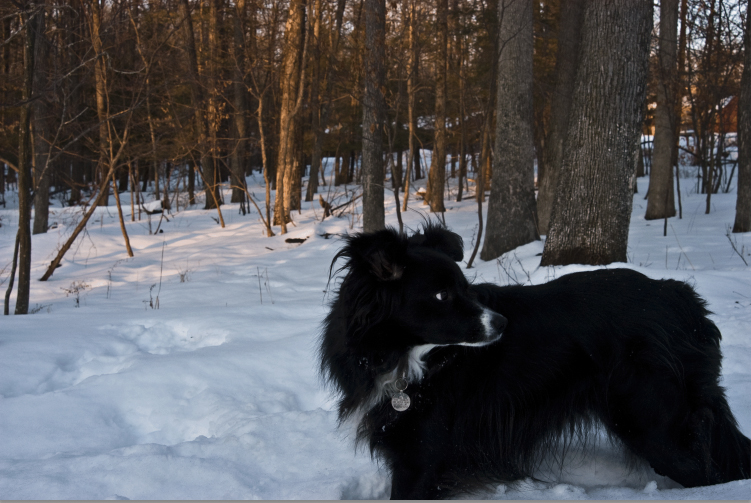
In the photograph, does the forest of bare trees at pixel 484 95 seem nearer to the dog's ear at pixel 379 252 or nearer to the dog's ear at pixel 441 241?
the dog's ear at pixel 441 241

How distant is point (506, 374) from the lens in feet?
8.58

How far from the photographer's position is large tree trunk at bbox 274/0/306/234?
1512 cm

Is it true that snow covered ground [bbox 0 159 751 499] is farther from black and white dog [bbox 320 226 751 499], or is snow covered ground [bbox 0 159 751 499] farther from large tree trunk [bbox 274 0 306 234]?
large tree trunk [bbox 274 0 306 234]

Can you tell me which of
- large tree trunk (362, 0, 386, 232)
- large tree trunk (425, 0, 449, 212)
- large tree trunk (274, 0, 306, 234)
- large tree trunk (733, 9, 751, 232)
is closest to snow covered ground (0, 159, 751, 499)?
large tree trunk (362, 0, 386, 232)

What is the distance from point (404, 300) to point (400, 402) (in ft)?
1.67

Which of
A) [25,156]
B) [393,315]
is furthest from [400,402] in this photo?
[25,156]

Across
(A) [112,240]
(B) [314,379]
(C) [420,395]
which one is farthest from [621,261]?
(A) [112,240]

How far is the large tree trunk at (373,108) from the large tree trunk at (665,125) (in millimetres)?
7847

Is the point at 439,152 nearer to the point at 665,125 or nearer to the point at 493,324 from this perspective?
the point at 665,125

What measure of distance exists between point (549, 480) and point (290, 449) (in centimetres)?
151

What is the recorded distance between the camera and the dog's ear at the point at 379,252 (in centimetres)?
246

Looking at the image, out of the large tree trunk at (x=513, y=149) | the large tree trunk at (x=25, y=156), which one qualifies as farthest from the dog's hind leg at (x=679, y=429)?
the large tree trunk at (x=513, y=149)

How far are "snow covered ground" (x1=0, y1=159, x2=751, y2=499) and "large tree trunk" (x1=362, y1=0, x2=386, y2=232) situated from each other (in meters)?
2.34

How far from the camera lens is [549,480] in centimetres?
279
